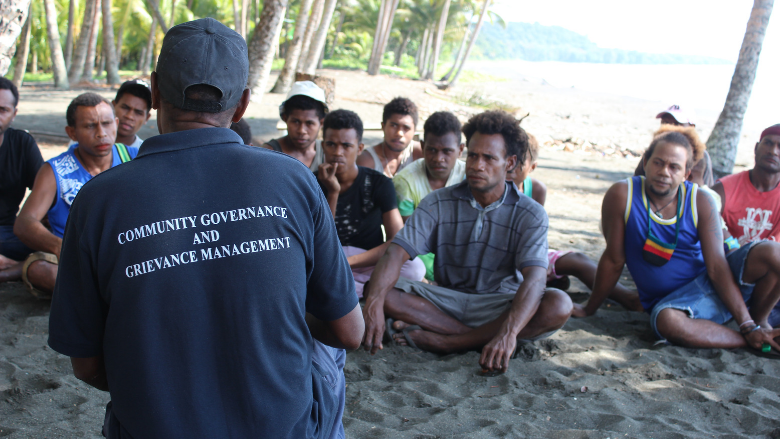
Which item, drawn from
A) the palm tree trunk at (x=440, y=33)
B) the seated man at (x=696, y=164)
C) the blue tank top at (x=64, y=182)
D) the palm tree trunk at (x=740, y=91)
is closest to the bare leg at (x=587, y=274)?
the seated man at (x=696, y=164)

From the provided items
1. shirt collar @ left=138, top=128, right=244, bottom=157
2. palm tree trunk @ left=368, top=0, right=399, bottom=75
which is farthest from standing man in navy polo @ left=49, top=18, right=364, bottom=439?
palm tree trunk @ left=368, top=0, right=399, bottom=75

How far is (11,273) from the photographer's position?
3.98m

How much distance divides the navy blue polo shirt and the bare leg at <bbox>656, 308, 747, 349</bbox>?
301cm

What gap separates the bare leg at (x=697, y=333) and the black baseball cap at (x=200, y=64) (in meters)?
3.25

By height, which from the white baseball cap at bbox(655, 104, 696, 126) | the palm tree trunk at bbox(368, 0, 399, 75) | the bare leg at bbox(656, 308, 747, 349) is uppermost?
the palm tree trunk at bbox(368, 0, 399, 75)

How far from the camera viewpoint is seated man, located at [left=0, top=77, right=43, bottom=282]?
397 cm

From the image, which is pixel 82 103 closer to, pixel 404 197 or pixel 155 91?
pixel 404 197

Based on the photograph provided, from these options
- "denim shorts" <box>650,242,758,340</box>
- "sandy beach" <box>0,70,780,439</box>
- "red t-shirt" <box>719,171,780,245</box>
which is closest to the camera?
"sandy beach" <box>0,70,780,439</box>

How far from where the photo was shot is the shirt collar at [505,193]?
3514 millimetres

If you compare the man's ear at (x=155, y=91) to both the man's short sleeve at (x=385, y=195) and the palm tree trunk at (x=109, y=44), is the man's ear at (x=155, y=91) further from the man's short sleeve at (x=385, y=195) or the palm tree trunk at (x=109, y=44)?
the palm tree trunk at (x=109, y=44)

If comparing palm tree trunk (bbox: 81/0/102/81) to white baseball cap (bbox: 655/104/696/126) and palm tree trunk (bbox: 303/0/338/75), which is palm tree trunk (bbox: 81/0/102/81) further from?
white baseball cap (bbox: 655/104/696/126)

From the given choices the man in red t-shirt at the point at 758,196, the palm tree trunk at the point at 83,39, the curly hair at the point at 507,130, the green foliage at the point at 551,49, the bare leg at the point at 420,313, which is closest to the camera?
the curly hair at the point at 507,130

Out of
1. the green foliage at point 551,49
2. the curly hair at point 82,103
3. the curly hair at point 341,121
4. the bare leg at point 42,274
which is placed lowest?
the bare leg at point 42,274

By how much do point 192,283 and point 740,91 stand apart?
10.5m
